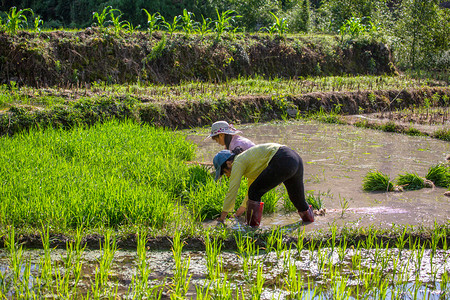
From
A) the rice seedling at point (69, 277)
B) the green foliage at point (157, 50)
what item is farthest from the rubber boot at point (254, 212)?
the green foliage at point (157, 50)

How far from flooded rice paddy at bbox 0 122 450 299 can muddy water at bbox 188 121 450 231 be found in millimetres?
24

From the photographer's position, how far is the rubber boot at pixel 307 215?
424 cm

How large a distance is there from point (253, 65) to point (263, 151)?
32.9ft

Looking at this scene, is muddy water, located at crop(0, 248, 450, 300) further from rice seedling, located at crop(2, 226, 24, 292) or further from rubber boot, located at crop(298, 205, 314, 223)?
rubber boot, located at crop(298, 205, 314, 223)

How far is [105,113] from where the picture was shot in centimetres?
790

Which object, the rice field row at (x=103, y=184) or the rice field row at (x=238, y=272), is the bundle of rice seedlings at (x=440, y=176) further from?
the rice field row at (x=103, y=184)

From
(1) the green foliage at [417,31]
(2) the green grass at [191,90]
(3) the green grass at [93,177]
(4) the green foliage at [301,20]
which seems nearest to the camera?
(3) the green grass at [93,177]

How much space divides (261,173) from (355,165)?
2.66m

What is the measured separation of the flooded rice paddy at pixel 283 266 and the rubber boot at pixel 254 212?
0.11 m

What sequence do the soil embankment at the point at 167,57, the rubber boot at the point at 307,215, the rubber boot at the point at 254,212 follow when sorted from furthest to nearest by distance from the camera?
the soil embankment at the point at 167,57 → the rubber boot at the point at 307,215 → the rubber boot at the point at 254,212

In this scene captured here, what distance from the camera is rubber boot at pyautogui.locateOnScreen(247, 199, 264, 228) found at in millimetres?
4027

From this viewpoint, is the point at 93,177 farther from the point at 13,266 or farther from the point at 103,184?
the point at 13,266

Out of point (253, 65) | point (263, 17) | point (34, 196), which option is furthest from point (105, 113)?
point (263, 17)

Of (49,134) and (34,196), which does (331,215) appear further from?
(49,134)
